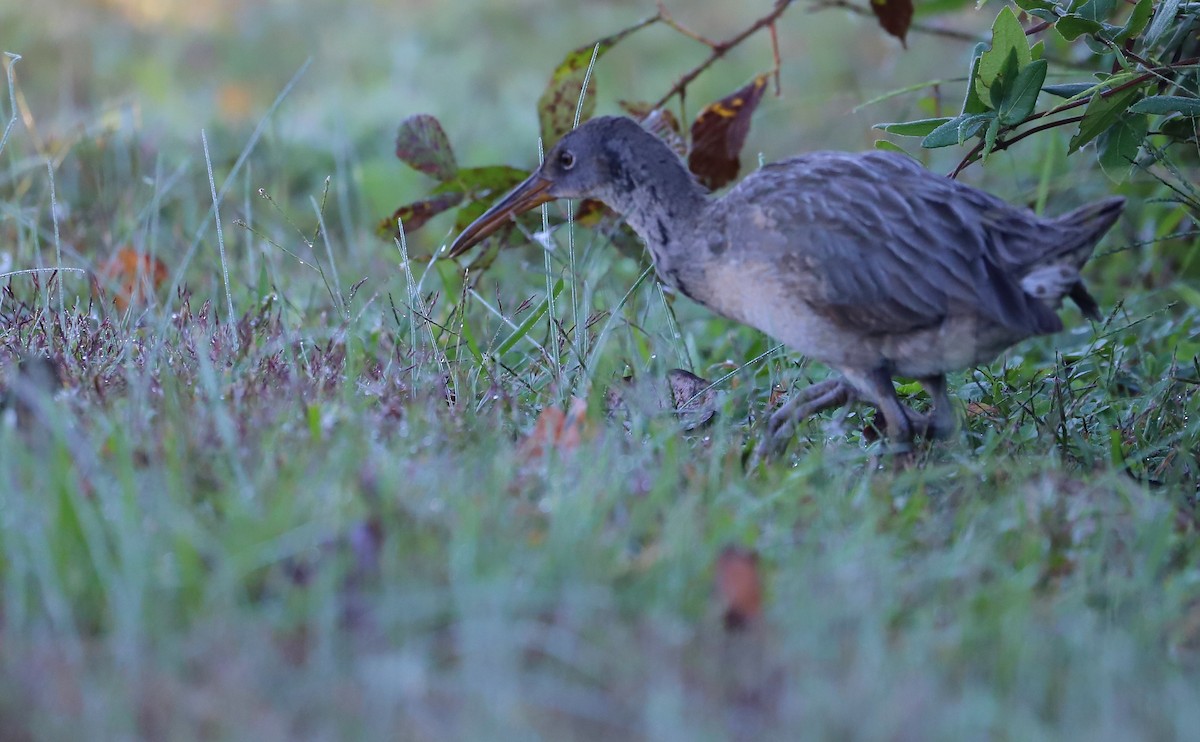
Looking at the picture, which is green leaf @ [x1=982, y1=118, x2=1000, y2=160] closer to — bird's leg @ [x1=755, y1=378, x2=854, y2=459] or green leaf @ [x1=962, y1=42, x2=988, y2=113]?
green leaf @ [x1=962, y1=42, x2=988, y2=113]

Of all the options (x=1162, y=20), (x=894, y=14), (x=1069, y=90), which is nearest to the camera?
(x=1162, y=20)

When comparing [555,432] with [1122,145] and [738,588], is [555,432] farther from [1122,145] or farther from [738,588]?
[1122,145]

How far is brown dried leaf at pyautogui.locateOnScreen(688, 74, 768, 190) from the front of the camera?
14.7ft

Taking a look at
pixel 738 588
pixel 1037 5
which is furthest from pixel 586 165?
pixel 738 588

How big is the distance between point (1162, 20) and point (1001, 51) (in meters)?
0.42

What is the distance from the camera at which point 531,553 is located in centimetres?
250

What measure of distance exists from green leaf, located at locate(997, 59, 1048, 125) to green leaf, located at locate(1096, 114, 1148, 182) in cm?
31

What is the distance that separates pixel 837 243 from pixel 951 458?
24.7 inches

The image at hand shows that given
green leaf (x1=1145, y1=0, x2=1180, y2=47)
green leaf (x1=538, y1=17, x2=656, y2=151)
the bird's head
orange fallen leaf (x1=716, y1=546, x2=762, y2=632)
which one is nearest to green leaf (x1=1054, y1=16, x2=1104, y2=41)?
green leaf (x1=1145, y1=0, x2=1180, y2=47)

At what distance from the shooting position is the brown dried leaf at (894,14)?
429 centimetres

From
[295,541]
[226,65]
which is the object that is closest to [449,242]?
[295,541]

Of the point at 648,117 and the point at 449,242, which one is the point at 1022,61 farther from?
the point at 449,242

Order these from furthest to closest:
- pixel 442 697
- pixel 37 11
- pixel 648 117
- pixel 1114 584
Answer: pixel 37 11, pixel 648 117, pixel 1114 584, pixel 442 697

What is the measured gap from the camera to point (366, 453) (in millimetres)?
2877
